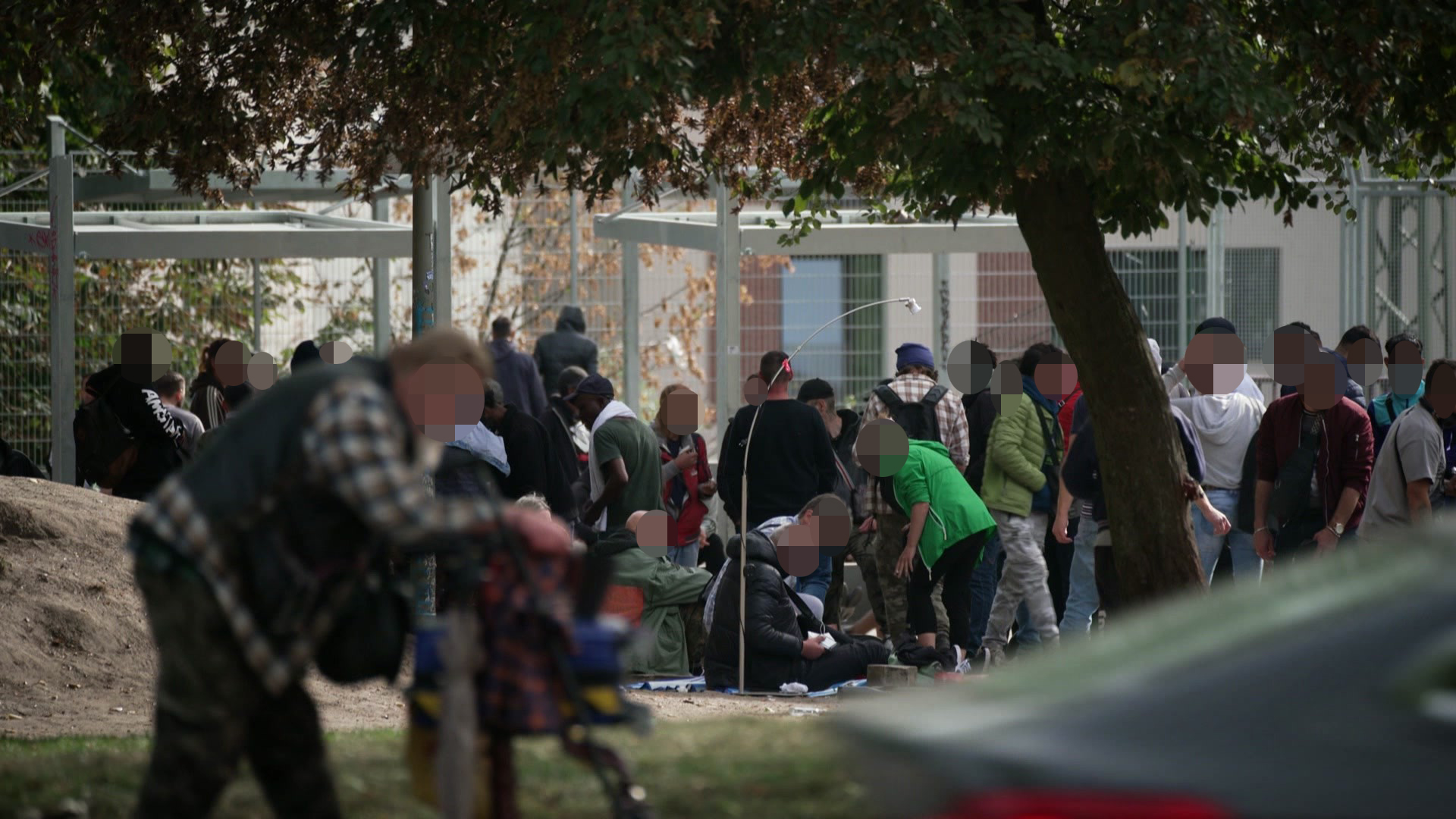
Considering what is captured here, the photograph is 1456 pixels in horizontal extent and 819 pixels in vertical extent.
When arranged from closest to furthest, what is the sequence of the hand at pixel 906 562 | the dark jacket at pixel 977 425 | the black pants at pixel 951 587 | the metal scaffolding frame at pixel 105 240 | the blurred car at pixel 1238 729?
the blurred car at pixel 1238 729
the hand at pixel 906 562
the black pants at pixel 951 587
the dark jacket at pixel 977 425
the metal scaffolding frame at pixel 105 240

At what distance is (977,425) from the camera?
1194 centimetres

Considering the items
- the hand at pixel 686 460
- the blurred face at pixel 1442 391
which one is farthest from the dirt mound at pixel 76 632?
the blurred face at pixel 1442 391

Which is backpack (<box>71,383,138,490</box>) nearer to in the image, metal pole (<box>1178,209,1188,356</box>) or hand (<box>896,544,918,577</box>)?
hand (<box>896,544,918,577</box>)

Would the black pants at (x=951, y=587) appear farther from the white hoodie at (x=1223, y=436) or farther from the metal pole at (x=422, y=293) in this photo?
the metal pole at (x=422, y=293)

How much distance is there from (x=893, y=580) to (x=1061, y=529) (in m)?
1.06

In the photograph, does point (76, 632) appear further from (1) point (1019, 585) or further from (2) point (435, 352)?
(2) point (435, 352)

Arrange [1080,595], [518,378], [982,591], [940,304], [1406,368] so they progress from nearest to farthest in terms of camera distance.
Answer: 1. [1406,368]
2. [1080,595]
3. [982,591]
4. [518,378]
5. [940,304]

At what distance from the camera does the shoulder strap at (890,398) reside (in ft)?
37.1

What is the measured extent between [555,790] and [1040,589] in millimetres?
6250

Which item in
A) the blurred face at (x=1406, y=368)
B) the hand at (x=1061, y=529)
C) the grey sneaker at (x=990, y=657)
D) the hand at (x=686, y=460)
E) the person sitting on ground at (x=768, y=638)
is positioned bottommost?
the grey sneaker at (x=990, y=657)

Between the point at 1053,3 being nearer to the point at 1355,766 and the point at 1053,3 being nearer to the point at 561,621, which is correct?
the point at 561,621

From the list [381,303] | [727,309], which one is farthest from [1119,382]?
[381,303]

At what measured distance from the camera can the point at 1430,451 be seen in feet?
28.2

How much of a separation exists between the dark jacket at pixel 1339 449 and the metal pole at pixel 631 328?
8.63 m
